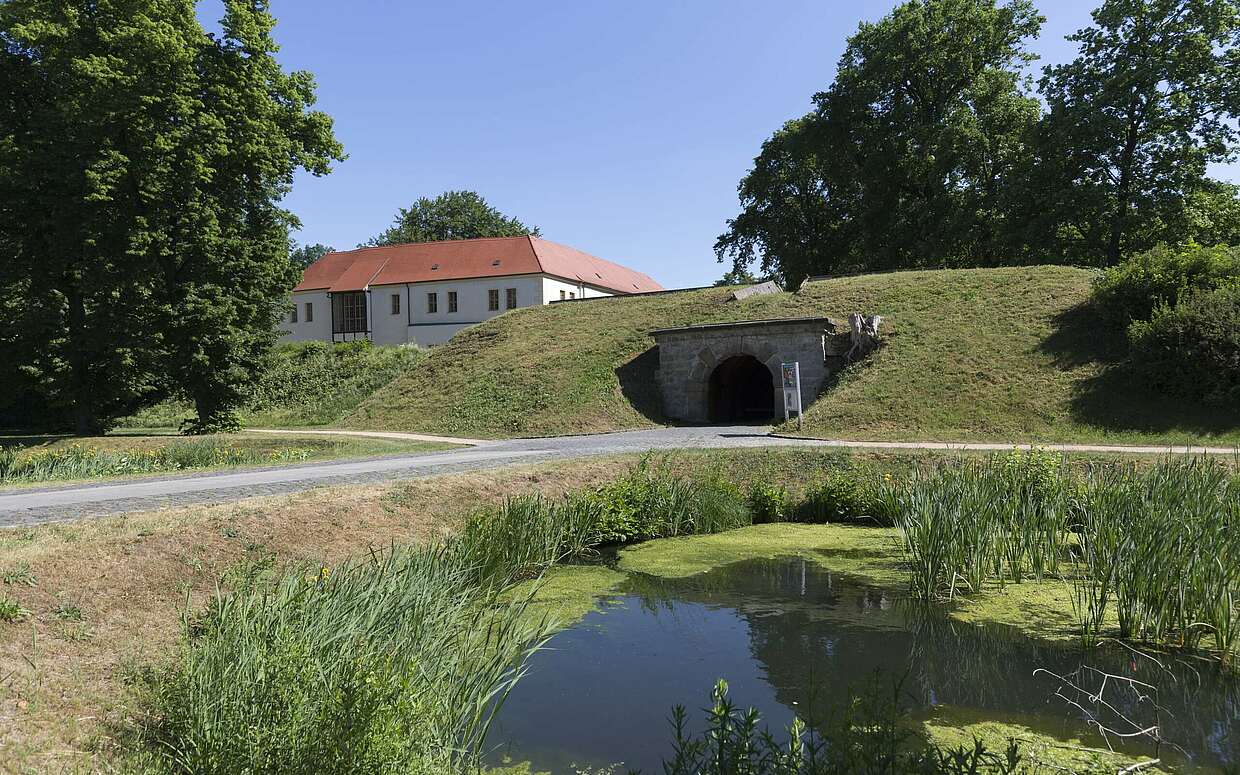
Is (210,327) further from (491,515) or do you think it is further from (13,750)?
(13,750)

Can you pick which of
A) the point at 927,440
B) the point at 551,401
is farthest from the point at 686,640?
the point at 551,401

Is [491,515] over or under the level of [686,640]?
over

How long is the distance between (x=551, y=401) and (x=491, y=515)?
13.4m

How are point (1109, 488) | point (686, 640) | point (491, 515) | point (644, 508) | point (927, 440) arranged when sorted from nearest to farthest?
point (686, 640) → point (1109, 488) → point (491, 515) → point (644, 508) → point (927, 440)

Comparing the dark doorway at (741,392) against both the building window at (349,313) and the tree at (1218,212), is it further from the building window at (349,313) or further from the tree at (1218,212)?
the building window at (349,313)

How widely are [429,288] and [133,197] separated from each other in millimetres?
26609

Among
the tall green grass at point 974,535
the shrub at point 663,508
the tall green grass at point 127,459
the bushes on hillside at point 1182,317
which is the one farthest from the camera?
the bushes on hillside at point 1182,317

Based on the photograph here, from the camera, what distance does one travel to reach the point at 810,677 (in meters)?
4.60

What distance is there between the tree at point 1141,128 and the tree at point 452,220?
43.1 m

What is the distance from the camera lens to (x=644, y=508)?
409 inches

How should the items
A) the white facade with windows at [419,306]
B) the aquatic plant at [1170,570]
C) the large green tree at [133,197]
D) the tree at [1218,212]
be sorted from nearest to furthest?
1. the aquatic plant at [1170,570]
2. the large green tree at [133,197]
3. the tree at [1218,212]
4. the white facade with windows at [419,306]

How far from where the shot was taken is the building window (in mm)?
47812

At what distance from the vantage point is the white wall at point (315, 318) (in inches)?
1912

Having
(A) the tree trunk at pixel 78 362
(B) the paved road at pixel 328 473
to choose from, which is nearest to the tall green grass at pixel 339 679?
(B) the paved road at pixel 328 473
